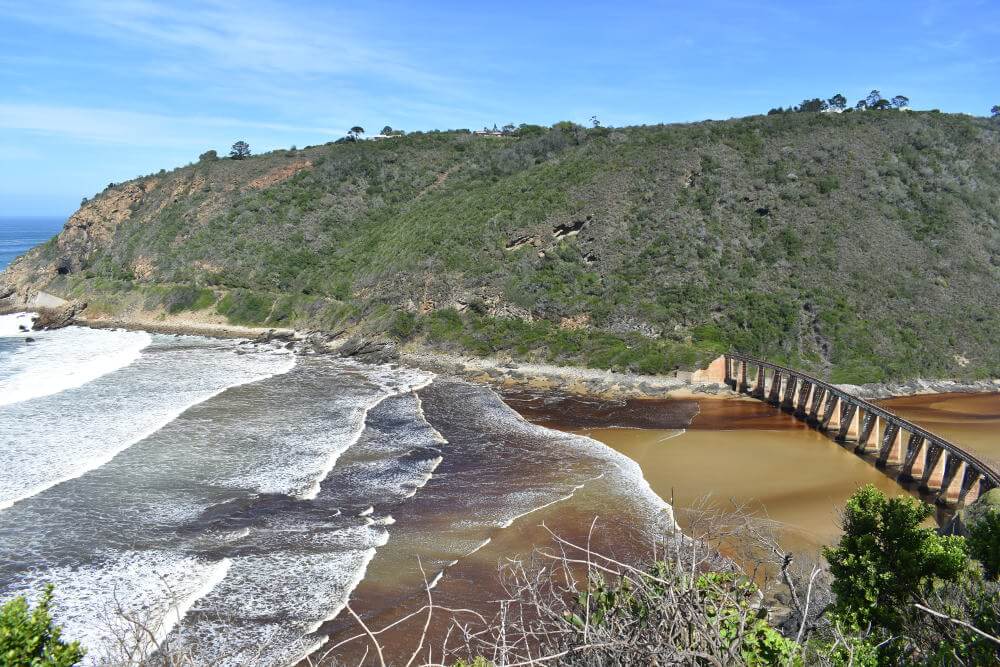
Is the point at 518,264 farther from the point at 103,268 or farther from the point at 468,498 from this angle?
the point at 103,268

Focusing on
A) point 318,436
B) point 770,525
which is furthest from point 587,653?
point 318,436

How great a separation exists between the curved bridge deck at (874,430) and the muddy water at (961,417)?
226 cm

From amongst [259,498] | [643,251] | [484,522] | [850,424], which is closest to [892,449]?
[850,424]

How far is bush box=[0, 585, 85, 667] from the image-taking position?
22.8 ft

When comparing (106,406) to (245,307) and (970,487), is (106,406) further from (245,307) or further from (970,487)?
(970,487)

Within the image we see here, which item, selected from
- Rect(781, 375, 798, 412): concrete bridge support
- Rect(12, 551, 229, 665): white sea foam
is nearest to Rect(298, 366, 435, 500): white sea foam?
Rect(12, 551, 229, 665): white sea foam

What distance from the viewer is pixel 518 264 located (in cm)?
4472

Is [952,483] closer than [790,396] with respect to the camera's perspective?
Yes

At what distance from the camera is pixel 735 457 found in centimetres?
2492

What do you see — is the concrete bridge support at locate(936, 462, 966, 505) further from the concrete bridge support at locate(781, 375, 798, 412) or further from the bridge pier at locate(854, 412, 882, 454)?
the concrete bridge support at locate(781, 375, 798, 412)

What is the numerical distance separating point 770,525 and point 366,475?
12002mm

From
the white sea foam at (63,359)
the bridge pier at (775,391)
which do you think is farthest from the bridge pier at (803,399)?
the white sea foam at (63,359)

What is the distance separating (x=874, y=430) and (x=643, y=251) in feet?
68.8

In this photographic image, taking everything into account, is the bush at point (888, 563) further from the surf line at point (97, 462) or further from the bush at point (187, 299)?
the bush at point (187, 299)
